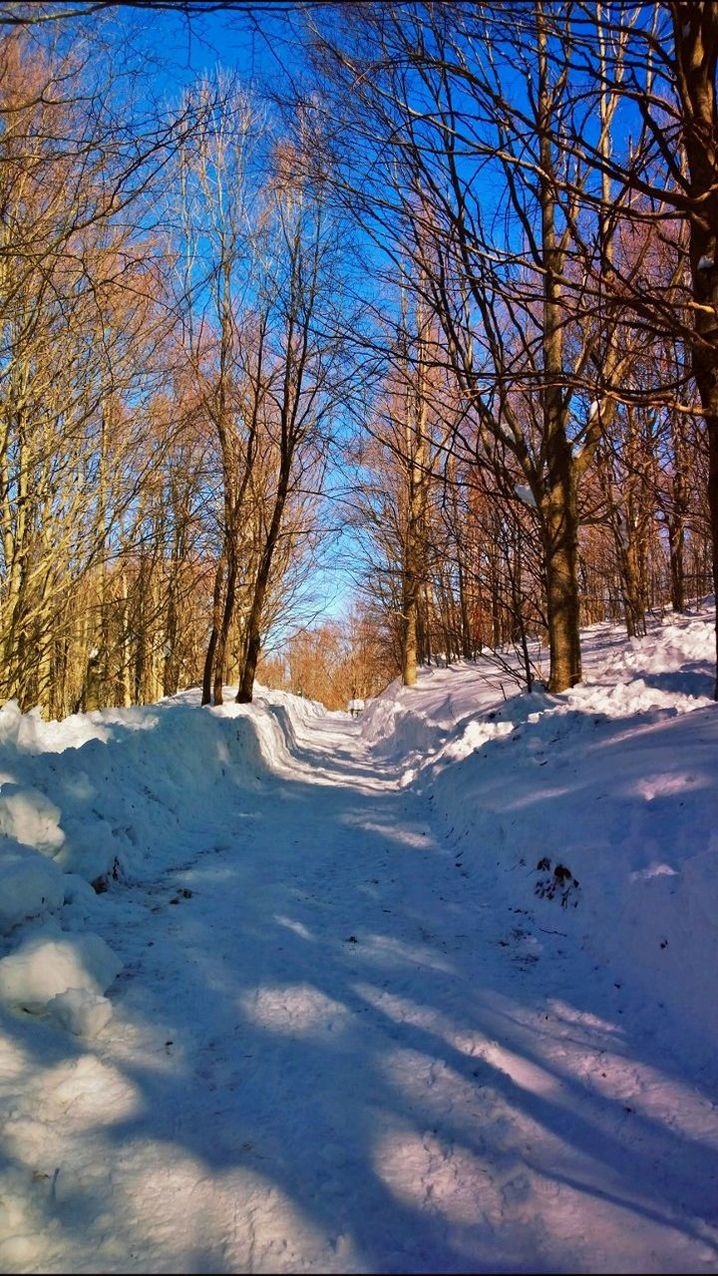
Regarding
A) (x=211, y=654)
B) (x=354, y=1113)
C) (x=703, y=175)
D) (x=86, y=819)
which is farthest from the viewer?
(x=211, y=654)

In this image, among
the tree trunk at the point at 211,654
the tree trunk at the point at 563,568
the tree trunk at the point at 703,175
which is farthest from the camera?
the tree trunk at the point at 211,654

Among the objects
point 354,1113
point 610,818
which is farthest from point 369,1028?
point 610,818

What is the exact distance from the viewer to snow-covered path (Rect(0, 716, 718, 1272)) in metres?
1.79

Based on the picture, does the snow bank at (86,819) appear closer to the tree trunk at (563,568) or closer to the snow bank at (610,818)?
the snow bank at (610,818)

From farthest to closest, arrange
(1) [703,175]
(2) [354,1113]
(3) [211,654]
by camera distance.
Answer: (3) [211,654] < (1) [703,175] < (2) [354,1113]

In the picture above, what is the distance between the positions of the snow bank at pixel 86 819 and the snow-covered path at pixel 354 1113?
214 mm

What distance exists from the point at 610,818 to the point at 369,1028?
2155 mm

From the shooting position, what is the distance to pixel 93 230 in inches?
349

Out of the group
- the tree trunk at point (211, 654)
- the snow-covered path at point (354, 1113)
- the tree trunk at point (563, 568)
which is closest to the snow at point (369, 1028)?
the snow-covered path at point (354, 1113)

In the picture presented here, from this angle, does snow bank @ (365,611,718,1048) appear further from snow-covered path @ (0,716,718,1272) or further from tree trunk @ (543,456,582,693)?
tree trunk @ (543,456,582,693)

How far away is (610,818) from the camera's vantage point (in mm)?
4324

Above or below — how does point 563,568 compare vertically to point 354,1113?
above

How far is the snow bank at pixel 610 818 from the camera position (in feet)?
10.5

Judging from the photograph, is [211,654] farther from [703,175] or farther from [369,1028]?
[369,1028]
